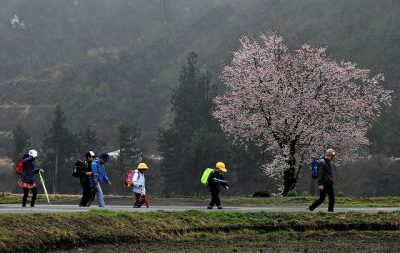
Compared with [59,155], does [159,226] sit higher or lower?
lower

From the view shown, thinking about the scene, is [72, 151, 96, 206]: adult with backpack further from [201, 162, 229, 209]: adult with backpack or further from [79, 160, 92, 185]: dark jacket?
[201, 162, 229, 209]: adult with backpack

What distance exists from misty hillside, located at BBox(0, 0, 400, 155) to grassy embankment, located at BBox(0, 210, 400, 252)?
207 ft

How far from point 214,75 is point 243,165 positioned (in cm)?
4278

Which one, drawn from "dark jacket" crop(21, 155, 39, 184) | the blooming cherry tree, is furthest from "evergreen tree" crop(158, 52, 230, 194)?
"dark jacket" crop(21, 155, 39, 184)

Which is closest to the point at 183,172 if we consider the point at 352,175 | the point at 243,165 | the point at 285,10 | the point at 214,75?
the point at 243,165

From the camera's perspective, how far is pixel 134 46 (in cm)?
15288

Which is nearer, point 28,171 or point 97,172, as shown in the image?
point 97,172

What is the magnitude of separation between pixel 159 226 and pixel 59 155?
70.7 metres

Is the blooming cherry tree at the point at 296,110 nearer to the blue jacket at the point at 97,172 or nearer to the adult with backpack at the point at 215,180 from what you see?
the adult with backpack at the point at 215,180

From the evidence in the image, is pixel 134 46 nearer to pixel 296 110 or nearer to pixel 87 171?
pixel 296 110

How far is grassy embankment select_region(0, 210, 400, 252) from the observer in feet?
57.5

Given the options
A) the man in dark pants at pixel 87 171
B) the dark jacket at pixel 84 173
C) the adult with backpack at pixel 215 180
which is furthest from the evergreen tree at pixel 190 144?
the dark jacket at pixel 84 173

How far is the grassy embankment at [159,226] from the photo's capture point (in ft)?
57.5

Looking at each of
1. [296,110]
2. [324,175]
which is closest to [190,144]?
[296,110]
